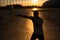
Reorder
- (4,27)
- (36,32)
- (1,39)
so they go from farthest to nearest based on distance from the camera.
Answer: (4,27), (1,39), (36,32)

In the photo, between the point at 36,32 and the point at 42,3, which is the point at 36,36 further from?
the point at 42,3

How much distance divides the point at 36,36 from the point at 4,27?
1.07 m

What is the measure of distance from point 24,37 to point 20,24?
0.73m

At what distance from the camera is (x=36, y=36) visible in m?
2.05

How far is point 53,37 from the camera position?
2.54m

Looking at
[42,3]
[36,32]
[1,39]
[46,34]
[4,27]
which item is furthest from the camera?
[42,3]

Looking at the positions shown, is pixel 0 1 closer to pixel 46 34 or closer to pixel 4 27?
pixel 4 27

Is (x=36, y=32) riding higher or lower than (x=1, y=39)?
higher

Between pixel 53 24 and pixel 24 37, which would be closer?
pixel 24 37

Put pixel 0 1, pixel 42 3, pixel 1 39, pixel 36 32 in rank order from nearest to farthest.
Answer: pixel 36 32
pixel 1 39
pixel 0 1
pixel 42 3

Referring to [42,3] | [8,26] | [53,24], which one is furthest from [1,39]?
[42,3]

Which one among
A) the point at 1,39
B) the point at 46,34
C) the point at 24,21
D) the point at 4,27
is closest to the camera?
the point at 1,39

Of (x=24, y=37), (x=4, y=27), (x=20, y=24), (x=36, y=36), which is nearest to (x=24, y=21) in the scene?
(x=20, y=24)

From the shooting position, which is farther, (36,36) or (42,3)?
(42,3)
